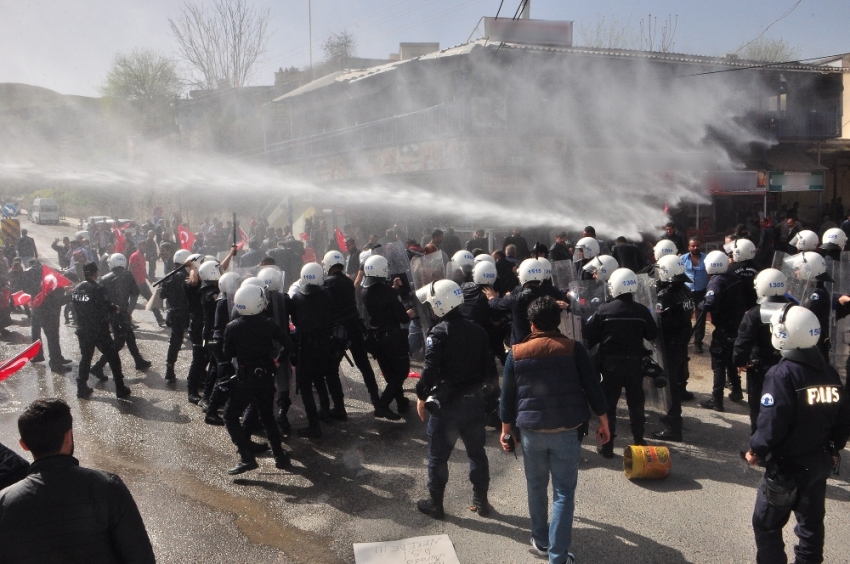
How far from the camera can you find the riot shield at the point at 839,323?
750 centimetres

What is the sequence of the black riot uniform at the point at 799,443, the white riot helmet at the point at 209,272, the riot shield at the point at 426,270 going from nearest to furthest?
the black riot uniform at the point at 799,443 < the white riot helmet at the point at 209,272 < the riot shield at the point at 426,270

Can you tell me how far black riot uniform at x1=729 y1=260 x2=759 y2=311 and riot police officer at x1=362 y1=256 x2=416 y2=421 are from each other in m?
3.83

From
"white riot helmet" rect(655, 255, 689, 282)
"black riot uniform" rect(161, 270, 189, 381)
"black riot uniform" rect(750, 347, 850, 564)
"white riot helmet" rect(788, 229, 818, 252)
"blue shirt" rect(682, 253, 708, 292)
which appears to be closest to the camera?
"black riot uniform" rect(750, 347, 850, 564)

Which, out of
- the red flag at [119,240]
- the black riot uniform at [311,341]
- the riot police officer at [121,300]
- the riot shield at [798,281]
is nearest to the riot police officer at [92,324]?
the riot police officer at [121,300]

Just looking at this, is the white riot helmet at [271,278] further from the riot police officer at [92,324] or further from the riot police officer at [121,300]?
the riot police officer at [121,300]

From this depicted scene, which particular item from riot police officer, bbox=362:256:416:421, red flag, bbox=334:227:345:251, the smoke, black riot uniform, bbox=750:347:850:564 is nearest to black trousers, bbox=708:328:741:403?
riot police officer, bbox=362:256:416:421

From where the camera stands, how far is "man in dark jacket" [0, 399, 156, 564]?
8.10ft

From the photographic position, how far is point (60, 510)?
8.19ft

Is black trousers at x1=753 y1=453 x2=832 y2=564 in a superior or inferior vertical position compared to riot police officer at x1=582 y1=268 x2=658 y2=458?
inferior

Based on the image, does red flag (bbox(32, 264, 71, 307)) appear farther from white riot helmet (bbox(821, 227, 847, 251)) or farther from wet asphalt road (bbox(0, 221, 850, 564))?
white riot helmet (bbox(821, 227, 847, 251))

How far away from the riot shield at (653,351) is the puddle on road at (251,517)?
3.57 metres

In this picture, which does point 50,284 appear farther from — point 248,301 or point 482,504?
point 482,504

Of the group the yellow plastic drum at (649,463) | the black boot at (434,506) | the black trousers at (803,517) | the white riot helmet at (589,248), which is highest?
the white riot helmet at (589,248)

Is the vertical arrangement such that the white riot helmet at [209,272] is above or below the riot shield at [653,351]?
above
